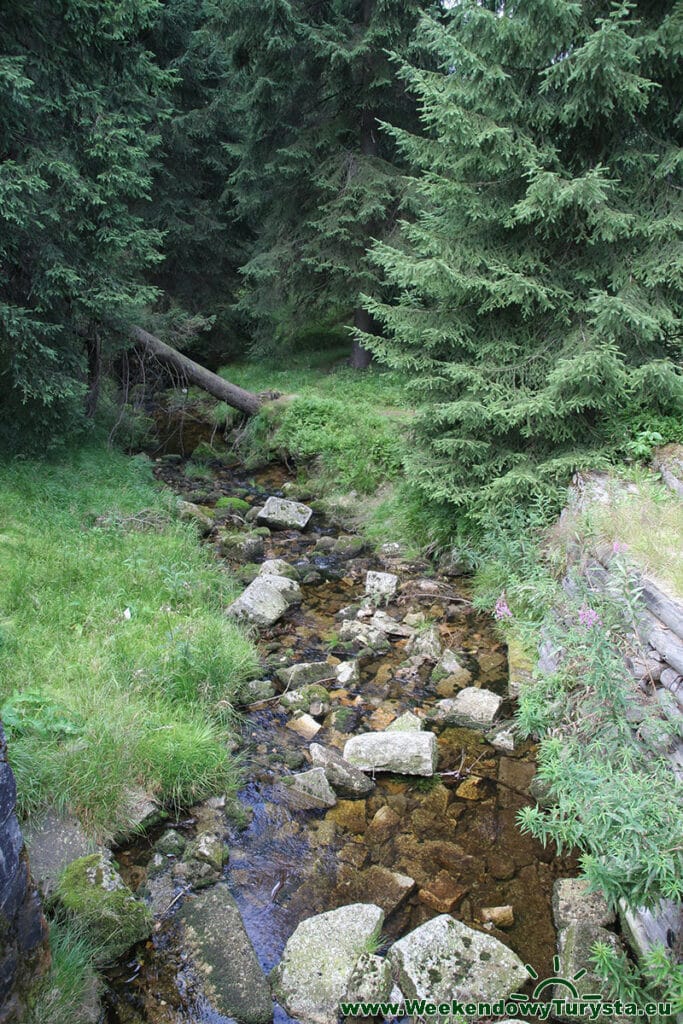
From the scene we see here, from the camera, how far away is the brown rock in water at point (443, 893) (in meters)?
3.83

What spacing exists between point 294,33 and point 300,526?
34.8 feet

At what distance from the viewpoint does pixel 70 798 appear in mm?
3949

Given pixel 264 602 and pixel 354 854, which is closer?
pixel 354 854

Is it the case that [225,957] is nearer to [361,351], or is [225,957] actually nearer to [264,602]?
[264,602]

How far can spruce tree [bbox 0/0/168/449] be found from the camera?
791cm

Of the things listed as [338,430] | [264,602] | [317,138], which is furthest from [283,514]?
[317,138]

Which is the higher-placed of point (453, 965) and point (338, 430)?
point (453, 965)

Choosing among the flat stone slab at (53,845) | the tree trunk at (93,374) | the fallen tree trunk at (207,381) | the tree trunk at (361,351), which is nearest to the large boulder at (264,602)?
the flat stone slab at (53,845)

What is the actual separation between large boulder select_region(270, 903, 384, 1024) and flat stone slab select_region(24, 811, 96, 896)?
128cm

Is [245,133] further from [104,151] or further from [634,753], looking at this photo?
[634,753]

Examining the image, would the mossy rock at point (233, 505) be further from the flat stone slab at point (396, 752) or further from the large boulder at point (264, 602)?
the flat stone slab at point (396, 752)

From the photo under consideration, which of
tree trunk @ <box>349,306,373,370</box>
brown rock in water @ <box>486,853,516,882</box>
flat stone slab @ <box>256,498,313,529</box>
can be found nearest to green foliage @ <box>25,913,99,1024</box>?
brown rock in water @ <box>486,853,516,882</box>

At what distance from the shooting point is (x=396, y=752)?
4875mm

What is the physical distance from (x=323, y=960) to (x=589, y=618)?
7.70 feet
